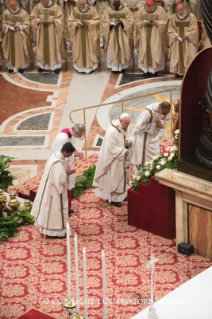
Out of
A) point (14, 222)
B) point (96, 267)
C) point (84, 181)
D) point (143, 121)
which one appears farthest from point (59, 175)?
point (143, 121)

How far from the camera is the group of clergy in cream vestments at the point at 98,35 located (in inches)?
616

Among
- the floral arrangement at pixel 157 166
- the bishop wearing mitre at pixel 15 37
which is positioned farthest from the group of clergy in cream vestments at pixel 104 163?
the bishop wearing mitre at pixel 15 37

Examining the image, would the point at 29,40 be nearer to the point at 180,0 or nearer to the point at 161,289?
the point at 180,0

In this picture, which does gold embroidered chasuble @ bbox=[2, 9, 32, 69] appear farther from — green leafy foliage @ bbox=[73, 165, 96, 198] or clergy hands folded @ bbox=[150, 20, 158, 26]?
green leafy foliage @ bbox=[73, 165, 96, 198]

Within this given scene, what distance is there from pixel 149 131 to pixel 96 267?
2.73 m

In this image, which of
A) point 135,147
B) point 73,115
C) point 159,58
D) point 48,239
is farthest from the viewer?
point 159,58

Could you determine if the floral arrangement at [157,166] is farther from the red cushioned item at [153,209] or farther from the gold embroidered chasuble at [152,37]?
the gold embroidered chasuble at [152,37]

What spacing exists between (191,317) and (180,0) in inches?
492

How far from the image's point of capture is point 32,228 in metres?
9.43

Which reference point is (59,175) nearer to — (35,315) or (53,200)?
(53,200)

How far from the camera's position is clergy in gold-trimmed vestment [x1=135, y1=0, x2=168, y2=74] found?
1565 cm

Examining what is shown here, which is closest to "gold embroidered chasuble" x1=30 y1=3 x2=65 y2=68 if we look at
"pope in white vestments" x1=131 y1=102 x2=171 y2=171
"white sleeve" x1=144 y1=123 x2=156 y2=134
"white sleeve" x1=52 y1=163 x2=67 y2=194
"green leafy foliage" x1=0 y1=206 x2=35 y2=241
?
"pope in white vestments" x1=131 y1=102 x2=171 y2=171

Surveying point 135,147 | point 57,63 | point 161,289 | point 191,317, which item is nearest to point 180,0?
point 57,63

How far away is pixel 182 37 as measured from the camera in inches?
613
